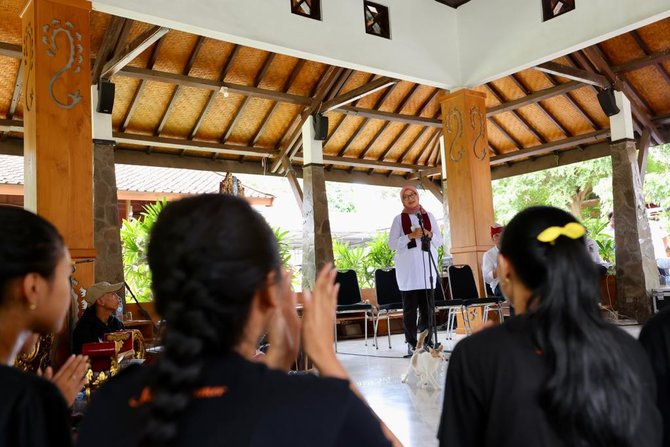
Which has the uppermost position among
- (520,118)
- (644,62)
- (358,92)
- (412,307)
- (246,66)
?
(246,66)

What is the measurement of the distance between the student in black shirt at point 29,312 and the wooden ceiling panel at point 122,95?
749 centimetres

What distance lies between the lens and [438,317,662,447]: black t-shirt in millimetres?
1081

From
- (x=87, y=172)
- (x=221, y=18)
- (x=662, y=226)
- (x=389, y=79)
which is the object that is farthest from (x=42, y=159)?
(x=662, y=226)

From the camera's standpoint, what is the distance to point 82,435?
0.81 meters

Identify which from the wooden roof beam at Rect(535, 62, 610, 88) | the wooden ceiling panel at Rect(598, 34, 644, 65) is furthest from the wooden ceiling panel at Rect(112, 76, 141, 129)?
the wooden ceiling panel at Rect(598, 34, 644, 65)

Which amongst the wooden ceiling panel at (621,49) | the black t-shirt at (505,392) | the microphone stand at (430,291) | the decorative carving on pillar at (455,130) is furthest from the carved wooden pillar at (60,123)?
the wooden ceiling panel at (621,49)

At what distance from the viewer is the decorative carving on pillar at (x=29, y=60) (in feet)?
14.9

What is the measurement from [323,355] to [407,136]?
11.0 meters

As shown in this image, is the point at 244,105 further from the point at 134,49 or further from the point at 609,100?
the point at 609,100

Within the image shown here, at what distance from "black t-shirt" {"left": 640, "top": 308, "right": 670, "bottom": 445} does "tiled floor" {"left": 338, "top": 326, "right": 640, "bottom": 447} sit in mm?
1101

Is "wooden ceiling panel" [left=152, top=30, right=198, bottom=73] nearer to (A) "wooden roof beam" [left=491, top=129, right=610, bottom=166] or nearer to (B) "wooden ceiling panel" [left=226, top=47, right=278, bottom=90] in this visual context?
(B) "wooden ceiling panel" [left=226, top=47, right=278, bottom=90]

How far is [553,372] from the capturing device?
3.54 feet

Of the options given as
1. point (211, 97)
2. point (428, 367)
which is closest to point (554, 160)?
point (211, 97)

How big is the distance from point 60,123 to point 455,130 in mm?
4833
